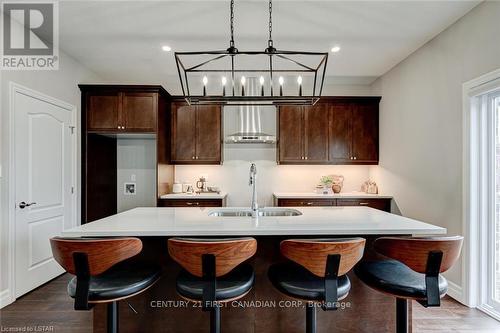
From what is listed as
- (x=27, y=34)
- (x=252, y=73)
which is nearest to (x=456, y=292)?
(x=252, y=73)

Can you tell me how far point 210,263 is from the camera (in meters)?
1.55

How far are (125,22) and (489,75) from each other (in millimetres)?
3434

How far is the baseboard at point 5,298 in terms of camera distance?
8.81 ft

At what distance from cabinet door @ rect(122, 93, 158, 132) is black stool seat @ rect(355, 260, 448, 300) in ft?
10.8

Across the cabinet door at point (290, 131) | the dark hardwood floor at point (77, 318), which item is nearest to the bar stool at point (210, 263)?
the dark hardwood floor at point (77, 318)

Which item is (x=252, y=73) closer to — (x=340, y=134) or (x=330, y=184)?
(x=340, y=134)

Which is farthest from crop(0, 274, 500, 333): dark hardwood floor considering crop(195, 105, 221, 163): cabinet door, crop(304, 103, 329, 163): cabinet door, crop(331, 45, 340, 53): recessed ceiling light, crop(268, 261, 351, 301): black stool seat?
crop(331, 45, 340, 53): recessed ceiling light

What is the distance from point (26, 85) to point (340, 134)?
13.7 ft

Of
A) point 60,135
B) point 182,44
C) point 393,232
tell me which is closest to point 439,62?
point 393,232

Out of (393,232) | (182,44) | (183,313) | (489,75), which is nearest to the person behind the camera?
(393,232)

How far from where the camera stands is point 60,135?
3.52m

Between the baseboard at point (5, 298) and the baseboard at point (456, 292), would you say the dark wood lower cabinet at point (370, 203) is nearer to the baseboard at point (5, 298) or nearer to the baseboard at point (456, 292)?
the baseboard at point (456, 292)

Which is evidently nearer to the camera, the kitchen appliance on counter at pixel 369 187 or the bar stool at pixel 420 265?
the bar stool at pixel 420 265

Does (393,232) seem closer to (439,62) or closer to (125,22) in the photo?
(439,62)
